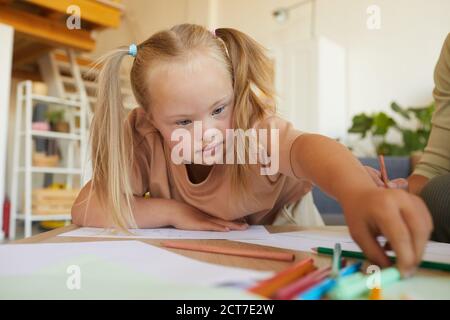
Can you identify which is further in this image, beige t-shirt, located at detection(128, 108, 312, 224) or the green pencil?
beige t-shirt, located at detection(128, 108, 312, 224)

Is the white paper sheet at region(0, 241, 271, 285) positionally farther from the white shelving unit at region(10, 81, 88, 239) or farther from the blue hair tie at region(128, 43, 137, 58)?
the white shelving unit at region(10, 81, 88, 239)

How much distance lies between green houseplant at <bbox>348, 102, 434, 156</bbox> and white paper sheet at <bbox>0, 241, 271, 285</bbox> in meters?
1.89

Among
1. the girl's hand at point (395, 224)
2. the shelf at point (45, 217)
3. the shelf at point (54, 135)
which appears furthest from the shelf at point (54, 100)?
the girl's hand at point (395, 224)

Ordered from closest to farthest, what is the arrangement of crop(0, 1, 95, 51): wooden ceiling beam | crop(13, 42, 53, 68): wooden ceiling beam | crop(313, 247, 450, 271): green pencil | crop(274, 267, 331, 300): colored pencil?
crop(274, 267, 331, 300): colored pencil, crop(313, 247, 450, 271): green pencil, crop(0, 1, 95, 51): wooden ceiling beam, crop(13, 42, 53, 68): wooden ceiling beam

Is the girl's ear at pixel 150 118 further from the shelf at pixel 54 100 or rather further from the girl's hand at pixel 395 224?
the shelf at pixel 54 100

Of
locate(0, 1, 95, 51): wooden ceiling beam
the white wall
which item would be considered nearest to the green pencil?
the white wall

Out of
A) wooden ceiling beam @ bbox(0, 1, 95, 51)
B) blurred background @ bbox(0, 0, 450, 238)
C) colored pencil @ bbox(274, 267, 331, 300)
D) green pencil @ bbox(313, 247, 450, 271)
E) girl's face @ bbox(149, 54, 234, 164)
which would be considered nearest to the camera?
colored pencil @ bbox(274, 267, 331, 300)

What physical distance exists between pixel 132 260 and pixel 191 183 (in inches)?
12.2

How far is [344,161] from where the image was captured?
356 millimetres

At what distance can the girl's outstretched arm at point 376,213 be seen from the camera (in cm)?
24

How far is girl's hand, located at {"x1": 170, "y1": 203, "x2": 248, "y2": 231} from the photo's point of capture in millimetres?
560

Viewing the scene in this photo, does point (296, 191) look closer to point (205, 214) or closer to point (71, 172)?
point (205, 214)

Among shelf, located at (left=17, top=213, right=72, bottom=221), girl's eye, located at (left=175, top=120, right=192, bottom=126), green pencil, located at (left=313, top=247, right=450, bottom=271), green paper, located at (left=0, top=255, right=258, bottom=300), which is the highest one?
girl's eye, located at (left=175, top=120, right=192, bottom=126)

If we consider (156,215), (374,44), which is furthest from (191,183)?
(374,44)
